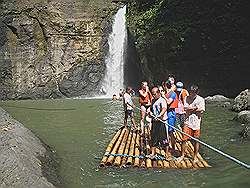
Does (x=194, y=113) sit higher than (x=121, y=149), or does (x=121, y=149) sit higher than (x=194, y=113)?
(x=194, y=113)

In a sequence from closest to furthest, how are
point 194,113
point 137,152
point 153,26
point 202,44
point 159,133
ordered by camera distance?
point 194,113, point 159,133, point 137,152, point 202,44, point 153,26

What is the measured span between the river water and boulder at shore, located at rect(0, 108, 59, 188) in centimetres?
54

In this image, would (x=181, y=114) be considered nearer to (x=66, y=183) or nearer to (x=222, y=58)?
(x=66, y=183)

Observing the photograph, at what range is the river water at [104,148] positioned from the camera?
9.48 meters

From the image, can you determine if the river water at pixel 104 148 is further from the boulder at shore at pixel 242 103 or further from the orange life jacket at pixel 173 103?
the orange life jacket at pixel 173 103

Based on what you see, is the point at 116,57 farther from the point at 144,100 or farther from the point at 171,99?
the point at 171,99

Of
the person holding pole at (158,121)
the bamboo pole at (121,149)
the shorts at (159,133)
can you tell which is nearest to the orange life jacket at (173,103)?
the person holding pole at (158,121)

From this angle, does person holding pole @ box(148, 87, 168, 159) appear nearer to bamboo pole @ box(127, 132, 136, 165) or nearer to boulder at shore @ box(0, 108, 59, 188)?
bamboo pole @ box(127, 132, 136, 165)

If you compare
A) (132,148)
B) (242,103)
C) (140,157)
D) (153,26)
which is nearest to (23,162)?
(140,157)

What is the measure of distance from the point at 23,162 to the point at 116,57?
29.4m

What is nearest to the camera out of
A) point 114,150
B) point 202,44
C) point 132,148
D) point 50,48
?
point 114,150

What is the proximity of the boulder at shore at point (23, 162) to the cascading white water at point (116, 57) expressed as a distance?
2507 cm

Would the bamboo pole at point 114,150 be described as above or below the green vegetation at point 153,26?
below

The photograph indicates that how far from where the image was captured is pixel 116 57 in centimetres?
3812
